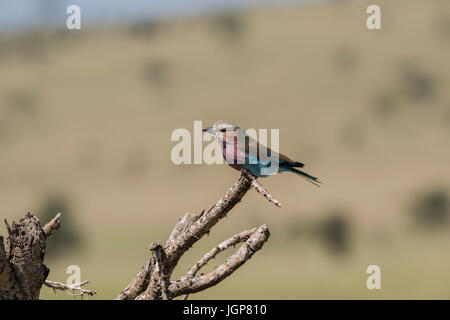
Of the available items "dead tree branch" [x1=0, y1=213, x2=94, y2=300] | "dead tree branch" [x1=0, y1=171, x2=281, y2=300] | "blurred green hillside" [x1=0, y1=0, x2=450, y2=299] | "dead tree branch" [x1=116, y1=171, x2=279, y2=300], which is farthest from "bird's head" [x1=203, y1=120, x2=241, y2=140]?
"blurred green hillside" [x1=0, y1=0, x2=450, y2=299]

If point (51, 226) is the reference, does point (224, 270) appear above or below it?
below

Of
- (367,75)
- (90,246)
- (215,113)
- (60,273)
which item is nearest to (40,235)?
(60,273)

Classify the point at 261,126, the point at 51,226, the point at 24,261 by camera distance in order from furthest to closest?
1. the point at 261,126
2. the point at 51,226
3. the point at 24,261

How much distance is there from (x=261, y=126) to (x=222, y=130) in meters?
66.5

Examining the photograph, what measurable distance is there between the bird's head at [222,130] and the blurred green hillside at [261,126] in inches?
1760

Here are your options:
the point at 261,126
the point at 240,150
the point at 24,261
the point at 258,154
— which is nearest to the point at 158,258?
the point at 24,261

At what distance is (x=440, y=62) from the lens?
8156 centimetres

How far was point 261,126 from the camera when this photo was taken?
242 feet

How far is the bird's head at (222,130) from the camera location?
7.24 m

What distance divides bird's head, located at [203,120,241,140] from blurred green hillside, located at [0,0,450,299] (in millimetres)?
44693

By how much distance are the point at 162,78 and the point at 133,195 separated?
1981cm

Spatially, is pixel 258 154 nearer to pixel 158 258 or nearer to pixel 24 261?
pixel 158 258

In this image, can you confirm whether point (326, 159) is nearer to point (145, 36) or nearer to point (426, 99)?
point (426, 99)

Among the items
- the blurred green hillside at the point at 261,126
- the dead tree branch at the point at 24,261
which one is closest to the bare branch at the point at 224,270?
the dead tree branch at the point at 24,261
